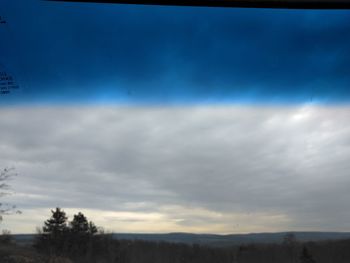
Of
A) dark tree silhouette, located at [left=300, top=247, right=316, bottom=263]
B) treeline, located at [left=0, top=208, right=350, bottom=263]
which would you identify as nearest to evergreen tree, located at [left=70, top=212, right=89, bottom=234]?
treeline, located at [left=0, top=208, right=350, bottom=263]

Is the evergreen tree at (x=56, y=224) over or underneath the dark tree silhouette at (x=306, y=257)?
over

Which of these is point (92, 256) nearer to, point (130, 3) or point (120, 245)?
point (120, 245)

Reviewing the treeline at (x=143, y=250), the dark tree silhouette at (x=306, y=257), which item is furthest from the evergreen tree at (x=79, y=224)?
the dark tree silhouette at (x=306, y=257)

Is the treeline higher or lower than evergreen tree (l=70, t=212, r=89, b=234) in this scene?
lower

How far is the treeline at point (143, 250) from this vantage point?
136 inches

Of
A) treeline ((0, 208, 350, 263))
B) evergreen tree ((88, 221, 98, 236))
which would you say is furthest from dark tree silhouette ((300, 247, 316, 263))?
evergreen tree ((88, 221, 98, 236))

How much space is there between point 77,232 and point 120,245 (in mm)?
337

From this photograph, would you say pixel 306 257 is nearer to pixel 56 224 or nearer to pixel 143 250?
pixel 143 250

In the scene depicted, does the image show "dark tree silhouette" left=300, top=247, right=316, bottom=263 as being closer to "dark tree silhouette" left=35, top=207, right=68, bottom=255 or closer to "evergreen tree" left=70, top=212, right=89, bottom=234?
"evergreen tree" left=70, top=212, right=89, bottom=234

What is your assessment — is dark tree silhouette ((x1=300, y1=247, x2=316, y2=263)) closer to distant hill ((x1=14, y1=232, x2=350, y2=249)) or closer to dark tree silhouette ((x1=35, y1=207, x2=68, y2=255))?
distant hill ((x1=14, y1=232, x2=350, y2=249))

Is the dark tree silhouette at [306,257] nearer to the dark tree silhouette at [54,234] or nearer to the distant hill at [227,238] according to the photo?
the distant hill at [227,238]

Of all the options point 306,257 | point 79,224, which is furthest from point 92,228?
point 306,257

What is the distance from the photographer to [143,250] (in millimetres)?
3586

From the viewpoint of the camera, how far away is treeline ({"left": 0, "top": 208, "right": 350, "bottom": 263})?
3465 millimetres
